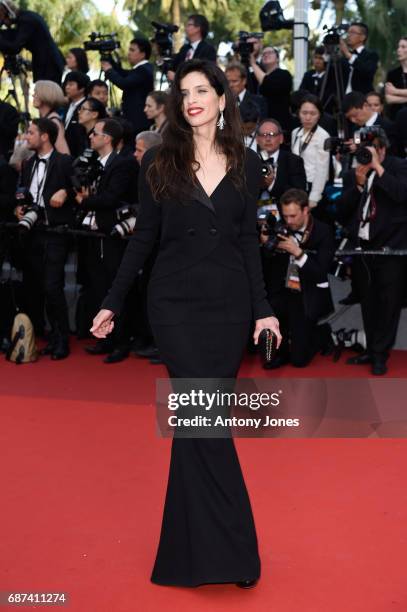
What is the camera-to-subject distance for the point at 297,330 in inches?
270

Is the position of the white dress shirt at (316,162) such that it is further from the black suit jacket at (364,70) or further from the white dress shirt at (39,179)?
the white dress shirt at (39,179)

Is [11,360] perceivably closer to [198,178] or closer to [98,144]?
[98,144]

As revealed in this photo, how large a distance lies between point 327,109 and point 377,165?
280cm

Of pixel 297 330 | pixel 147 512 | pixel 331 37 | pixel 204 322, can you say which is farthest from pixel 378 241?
pixel 204 322

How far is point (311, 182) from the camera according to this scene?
756 cm

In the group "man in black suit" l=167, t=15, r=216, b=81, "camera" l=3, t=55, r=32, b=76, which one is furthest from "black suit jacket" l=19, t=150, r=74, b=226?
"camera" l=3, t=55, r=32, b=76

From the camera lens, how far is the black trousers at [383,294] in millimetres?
6715

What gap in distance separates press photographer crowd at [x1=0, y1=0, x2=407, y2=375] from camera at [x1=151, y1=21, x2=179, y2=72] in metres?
0.29

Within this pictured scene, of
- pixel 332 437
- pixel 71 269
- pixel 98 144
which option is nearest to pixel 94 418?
pixel 332 437

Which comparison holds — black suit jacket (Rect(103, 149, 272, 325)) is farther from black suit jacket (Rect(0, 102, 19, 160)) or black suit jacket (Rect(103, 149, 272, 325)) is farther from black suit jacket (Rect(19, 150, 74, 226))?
black suit jacket (Rect(0, 102, 19, 160))

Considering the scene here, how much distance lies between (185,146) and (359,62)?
554cm

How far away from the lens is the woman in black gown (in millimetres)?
3281

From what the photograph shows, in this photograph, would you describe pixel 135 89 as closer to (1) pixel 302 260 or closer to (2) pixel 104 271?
(2) pixel 104 271

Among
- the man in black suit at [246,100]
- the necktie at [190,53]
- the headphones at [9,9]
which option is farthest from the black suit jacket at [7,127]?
the man in black suit at [246,100]
